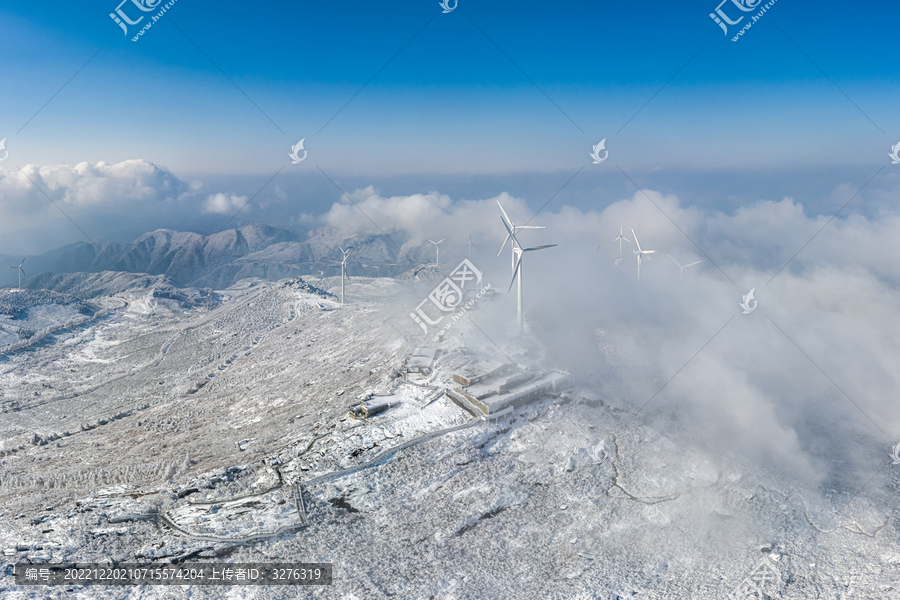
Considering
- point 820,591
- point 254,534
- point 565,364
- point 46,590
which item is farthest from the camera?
point 565,364

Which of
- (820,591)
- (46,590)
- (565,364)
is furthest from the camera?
(565,364)

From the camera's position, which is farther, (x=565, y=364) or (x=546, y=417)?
(x=565, y=364)

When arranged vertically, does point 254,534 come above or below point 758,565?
above

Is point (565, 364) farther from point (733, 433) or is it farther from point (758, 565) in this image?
point (758, 565)

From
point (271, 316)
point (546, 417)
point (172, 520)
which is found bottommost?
point (172, 520)

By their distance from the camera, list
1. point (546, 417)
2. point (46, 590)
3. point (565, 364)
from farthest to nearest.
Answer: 1. point (565, 364)
2. point (546, 417)
3. point (46, 590)

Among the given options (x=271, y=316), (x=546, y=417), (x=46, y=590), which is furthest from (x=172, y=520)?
(x=271, y=316)

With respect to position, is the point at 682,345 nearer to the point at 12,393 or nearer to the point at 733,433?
the point at 733,433

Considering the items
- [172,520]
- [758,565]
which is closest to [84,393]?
[172,520]

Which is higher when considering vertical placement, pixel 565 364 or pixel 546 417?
pixel 565 364
